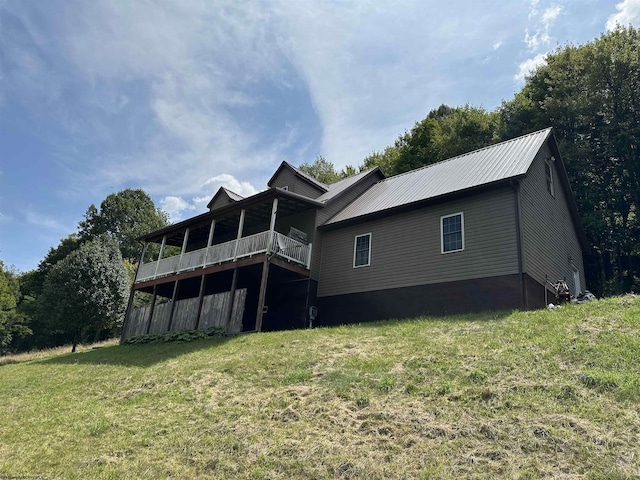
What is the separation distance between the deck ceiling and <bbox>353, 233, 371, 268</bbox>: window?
2.73m

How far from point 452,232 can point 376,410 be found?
9.47 meters

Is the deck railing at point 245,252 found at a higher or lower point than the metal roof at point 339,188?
lower

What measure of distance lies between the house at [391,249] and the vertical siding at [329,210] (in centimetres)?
5

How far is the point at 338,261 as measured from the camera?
59.9 feet

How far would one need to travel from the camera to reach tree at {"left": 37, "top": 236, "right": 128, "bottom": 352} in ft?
82.9

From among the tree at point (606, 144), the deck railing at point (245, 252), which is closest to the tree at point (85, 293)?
the deck railing at point (245, 252)

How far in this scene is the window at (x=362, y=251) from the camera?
17.4m

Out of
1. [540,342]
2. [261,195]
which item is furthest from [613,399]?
[261,195]

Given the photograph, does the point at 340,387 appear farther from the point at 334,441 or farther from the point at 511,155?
the point at 511,155

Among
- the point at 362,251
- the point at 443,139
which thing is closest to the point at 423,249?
the point at 362,251

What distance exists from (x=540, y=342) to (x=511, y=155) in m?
9.60

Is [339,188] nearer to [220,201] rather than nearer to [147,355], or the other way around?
[220,201]

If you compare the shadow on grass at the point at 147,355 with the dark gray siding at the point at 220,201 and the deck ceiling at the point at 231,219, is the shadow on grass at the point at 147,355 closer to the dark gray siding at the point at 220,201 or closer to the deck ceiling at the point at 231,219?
the deck ceiling at the point at 231,219

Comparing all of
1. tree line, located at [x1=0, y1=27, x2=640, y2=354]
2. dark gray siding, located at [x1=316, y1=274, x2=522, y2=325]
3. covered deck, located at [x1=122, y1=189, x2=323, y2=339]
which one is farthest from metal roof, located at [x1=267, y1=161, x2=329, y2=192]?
tree line, located at [x1=0, y1=27, x2=640, y2=354]
